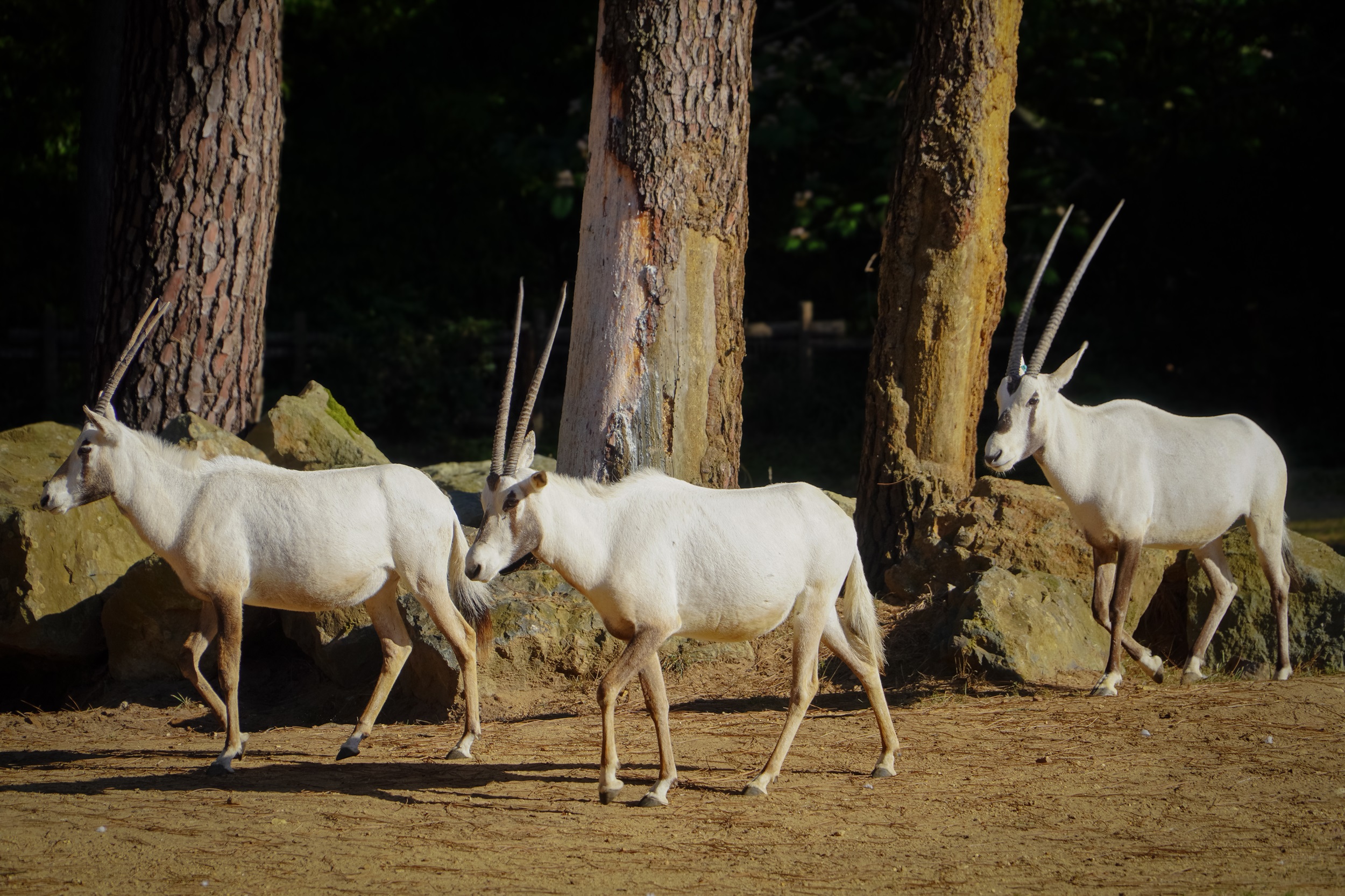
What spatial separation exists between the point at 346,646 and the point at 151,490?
1.82 meters

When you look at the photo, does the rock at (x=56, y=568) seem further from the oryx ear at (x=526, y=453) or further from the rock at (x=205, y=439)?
the oryx ear at (x=526, y=453)

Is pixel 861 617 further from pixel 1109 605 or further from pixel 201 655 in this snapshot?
pixel 201 655

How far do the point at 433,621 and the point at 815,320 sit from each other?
15873mm

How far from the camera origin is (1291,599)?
8016 mm

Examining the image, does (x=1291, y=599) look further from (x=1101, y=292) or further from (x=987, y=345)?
(x=1101, y=292)

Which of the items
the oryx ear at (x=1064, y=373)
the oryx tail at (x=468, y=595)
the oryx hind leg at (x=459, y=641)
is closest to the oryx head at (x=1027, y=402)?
the oryx ear at (x=1064, y=373)

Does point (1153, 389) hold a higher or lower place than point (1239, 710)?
higher

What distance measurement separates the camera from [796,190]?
20.4 meters

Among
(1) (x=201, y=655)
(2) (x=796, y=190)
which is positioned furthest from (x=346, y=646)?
(2) (x=796, y=190)

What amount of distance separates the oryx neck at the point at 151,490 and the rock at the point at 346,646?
5.20 ft

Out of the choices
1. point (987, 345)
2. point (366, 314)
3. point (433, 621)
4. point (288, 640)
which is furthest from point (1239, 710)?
point (366, 314)

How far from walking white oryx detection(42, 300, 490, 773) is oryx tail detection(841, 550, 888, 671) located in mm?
1951

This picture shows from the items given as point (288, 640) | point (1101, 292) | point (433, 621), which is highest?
point (1101, 292)

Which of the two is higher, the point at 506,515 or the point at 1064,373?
the point at 1064,373
